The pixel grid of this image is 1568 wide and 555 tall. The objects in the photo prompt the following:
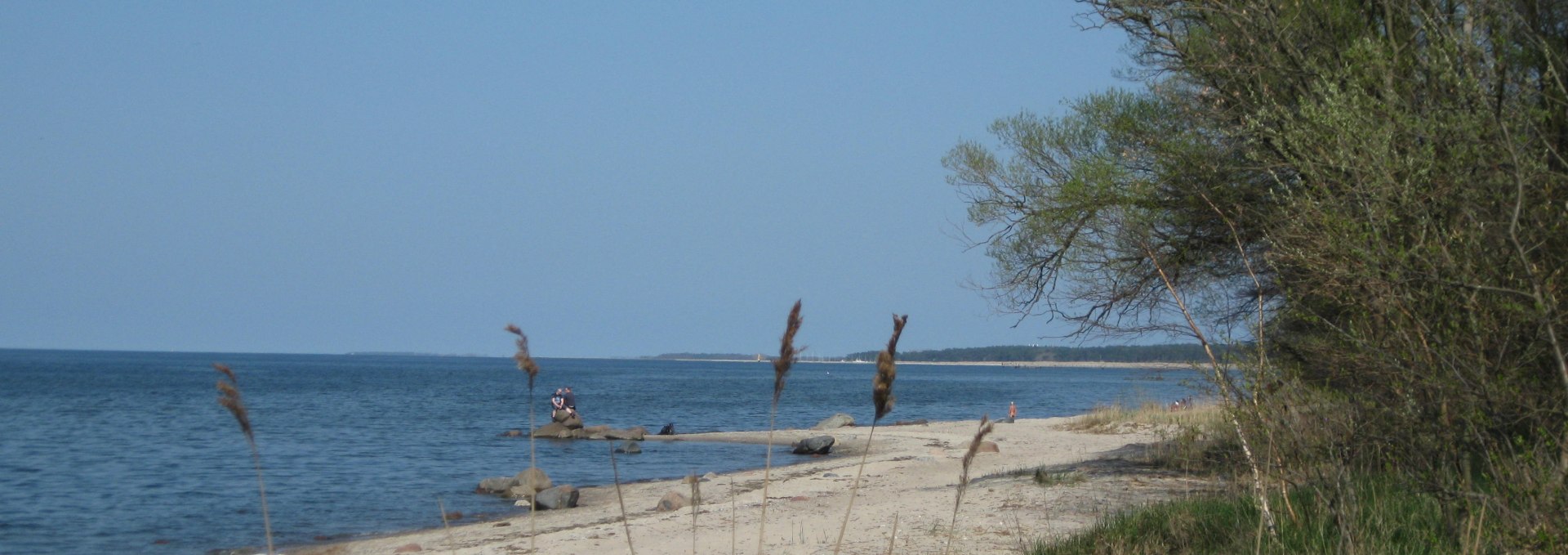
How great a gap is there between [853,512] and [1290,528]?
7098 mm

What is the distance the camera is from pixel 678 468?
25.7 m

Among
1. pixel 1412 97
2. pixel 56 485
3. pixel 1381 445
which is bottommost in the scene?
pixel 56 485

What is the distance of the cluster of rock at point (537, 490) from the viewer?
18.1m

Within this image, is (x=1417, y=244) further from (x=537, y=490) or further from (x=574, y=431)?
(x=574, y=431)

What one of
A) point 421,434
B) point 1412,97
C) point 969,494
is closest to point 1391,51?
point 1412,97

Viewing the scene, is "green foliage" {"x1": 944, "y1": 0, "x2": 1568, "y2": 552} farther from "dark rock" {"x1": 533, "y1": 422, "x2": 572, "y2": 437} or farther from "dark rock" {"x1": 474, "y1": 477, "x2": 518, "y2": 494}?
"dark rock" {"x1": 533, "y1": 422, "x2": 572, "y2": 437}

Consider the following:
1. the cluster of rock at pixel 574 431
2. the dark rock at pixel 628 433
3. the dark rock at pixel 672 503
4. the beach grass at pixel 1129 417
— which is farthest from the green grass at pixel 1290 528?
the cluster of rock at pixel 574 431

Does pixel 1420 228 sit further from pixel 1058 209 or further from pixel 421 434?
pixel 421 434

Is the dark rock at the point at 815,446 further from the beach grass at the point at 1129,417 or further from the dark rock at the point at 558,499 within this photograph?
the dark rock at the point at 558,499

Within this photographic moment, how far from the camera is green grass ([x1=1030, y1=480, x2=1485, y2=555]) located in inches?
231

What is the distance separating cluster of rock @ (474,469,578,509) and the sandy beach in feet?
0.78

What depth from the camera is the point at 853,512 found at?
1316 cm

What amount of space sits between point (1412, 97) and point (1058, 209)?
541 cm

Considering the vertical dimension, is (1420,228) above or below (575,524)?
above
